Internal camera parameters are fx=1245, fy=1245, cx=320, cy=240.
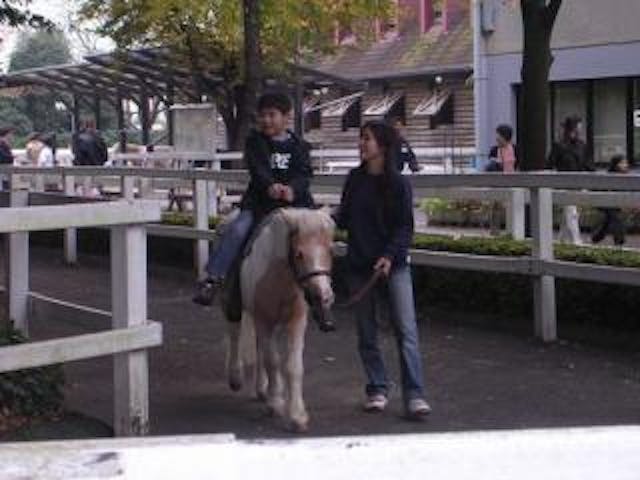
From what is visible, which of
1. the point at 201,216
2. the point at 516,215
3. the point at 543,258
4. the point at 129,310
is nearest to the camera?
the point at 129,310

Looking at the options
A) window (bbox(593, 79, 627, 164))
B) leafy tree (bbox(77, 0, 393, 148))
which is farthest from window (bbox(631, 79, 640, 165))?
leafy tree (bbox(77, 0, 393, 148))

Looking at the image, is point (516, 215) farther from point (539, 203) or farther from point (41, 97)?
point (41, 97)

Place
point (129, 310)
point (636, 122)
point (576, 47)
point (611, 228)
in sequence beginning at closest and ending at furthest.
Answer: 1. point (129, 310)
2. point (611, 228)
3. point (636, 122)
4. point (576, 47)

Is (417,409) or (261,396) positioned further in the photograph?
(261,396)

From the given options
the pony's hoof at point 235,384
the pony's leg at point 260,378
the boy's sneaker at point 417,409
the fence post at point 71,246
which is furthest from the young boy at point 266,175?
the fence post at point 71,246

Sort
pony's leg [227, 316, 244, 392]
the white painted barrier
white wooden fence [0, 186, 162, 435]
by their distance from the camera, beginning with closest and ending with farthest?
the white painted barrier, white wooden fence [0, 186, 162, 435], pony's leg [227, 316, 244, 392]

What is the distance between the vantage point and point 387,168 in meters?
7.68

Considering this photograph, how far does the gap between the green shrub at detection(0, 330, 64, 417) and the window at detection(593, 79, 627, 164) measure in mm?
22828

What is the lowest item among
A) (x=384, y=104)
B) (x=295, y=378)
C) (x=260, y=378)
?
(x=260, y=378)

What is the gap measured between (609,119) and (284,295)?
74.3 feet

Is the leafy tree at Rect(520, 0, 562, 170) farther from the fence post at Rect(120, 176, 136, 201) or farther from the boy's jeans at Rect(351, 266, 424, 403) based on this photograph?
the boy's jeans at Rect(351, 266, 424, 403)

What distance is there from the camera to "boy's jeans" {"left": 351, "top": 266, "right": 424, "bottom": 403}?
7.50 m

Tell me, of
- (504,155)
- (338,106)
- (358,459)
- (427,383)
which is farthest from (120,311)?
(338,106)

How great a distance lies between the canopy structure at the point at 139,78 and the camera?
28328mm
